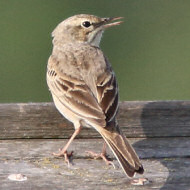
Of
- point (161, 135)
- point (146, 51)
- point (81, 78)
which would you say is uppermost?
point (81, 78)

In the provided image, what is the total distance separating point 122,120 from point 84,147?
0.55 metres

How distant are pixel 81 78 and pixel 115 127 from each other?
0.80m

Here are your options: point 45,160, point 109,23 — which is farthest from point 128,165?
point 109,23

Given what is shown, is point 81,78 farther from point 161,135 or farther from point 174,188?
point 174,188

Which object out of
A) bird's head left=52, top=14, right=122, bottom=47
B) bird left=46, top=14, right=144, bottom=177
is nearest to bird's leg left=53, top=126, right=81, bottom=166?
bird left=46, top=14, right=144, bottom=177

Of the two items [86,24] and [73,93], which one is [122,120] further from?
[86,24]

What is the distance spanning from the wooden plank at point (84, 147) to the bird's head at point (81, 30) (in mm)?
1603

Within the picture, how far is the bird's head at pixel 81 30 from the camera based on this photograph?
9.09 meters

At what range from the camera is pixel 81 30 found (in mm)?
9281

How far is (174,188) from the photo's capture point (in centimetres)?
659

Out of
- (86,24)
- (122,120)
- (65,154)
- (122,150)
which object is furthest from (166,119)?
(86,24)

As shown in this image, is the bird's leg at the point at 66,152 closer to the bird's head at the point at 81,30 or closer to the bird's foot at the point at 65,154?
the bird's foot at the point at 65,154

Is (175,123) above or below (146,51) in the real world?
above

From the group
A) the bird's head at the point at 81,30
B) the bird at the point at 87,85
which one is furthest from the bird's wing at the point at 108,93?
the bird's head at the point at 81,30
